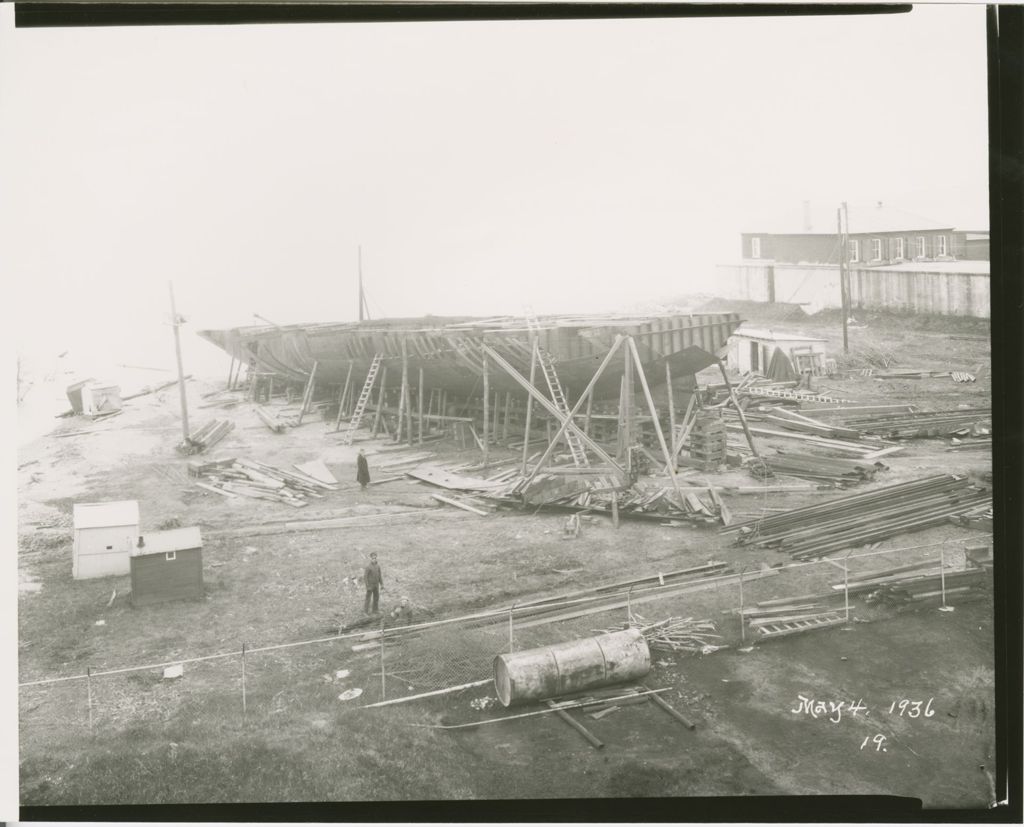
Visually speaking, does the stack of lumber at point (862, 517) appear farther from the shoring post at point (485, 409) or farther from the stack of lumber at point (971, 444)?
the shoring post at point (485, 409)

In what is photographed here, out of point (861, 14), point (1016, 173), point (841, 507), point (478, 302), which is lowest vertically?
point (841, 507)

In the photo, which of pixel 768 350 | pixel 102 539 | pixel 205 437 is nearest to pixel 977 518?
pixel 768 350

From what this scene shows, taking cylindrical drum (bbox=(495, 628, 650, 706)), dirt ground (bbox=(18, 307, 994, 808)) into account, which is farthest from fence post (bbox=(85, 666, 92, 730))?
cylindrical drum (bbox=(495, 628, 650, 706))

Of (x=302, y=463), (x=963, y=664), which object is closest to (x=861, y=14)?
(x=963, y=664)

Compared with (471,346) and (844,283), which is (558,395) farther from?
(844,283)

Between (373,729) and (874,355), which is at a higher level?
(874,355)

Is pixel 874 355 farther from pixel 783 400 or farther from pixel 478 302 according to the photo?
pixel 478 302
